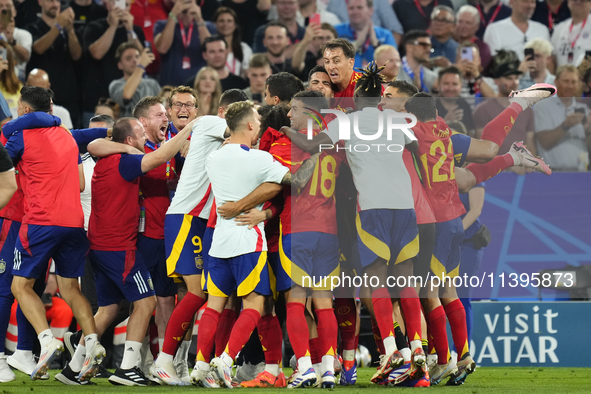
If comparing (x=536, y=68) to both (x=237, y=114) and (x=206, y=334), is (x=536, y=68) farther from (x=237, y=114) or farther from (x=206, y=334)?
(x=206, y=334)

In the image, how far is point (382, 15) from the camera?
11188mm

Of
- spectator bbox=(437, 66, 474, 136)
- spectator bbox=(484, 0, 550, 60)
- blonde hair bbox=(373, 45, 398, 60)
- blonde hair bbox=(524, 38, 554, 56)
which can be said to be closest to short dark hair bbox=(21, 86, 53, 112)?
spectator bbox=(437, 66, 474, 136)

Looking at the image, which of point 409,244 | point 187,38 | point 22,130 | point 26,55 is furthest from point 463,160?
point 26,55

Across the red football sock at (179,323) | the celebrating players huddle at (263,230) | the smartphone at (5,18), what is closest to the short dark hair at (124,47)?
the smartphone at (5,18)

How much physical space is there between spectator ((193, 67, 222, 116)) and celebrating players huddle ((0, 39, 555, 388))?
10.6 feet

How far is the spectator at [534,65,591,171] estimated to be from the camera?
795cm

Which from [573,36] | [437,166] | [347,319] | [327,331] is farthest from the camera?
[573,36]

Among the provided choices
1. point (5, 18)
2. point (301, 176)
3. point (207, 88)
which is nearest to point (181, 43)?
point (207, 88)

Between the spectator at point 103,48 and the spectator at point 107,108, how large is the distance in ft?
2.02

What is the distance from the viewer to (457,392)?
197 inches

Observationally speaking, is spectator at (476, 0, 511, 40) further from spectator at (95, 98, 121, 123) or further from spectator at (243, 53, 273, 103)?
spectator at (95, 98, 121, 123)

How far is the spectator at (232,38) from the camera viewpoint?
10547mm

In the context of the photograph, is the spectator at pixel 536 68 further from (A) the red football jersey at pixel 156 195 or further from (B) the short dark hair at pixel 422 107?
(A) the red football jersey at pixel 156 195

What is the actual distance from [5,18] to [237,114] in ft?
19.3
